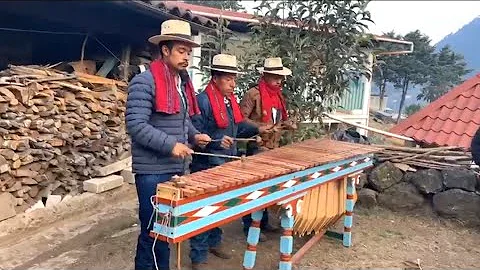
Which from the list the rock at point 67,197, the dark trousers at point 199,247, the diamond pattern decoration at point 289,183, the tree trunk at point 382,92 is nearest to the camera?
the diamond pattern decoration at point 289,183

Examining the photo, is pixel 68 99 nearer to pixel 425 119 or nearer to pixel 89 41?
pixel 89 41

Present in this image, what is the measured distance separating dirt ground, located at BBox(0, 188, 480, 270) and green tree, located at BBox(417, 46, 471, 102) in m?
18.3

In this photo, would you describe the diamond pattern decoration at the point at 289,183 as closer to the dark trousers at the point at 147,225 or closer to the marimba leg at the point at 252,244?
the marimba leg at the point at 252,244

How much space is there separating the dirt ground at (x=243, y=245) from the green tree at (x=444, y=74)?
18254 mm

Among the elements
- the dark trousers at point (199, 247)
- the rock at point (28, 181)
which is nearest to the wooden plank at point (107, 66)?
the rock at point (28, 181)

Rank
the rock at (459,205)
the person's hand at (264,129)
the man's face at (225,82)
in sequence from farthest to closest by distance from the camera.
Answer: the rock at (459,205) → the person's hand at (264,129) → the man's face at (225,82)

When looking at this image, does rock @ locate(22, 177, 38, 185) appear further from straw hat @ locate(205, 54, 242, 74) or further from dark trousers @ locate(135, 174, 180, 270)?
straw hat @ locate(205, 54, 242, 74)

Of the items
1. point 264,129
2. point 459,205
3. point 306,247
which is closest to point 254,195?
point 264,129

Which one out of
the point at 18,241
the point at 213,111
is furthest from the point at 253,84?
the point at 18,241

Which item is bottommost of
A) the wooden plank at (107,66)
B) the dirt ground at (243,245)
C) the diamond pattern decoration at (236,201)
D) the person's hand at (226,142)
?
the dirt ground at (243,245)

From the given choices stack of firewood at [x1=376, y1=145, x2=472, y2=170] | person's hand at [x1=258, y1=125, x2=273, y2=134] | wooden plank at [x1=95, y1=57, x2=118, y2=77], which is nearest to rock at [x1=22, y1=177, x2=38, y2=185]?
wooden plank at [x1=95, y1=57, x2=118, y2=77]

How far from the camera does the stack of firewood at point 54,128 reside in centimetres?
444

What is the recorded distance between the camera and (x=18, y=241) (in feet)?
14.0

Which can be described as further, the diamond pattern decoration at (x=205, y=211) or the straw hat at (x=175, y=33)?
the straw hat at (x=175, y=33)
